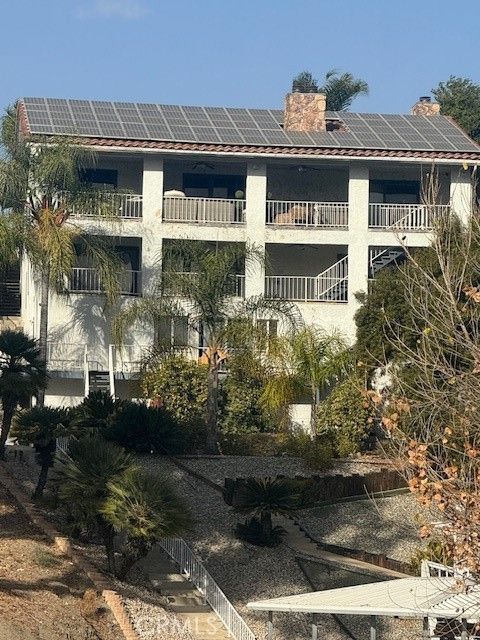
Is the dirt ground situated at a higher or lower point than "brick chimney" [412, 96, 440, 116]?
lower

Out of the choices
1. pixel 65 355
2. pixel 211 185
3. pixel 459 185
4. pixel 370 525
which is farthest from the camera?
pixel 211 185

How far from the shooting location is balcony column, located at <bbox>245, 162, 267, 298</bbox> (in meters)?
46.4

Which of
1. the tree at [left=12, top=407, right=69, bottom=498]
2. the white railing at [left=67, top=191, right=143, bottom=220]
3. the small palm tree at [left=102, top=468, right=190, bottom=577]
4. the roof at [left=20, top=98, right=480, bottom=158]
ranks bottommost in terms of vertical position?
the small palm tree at [left=102, top=468, right=190, bottom=577]

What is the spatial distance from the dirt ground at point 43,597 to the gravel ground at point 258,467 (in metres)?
9.01

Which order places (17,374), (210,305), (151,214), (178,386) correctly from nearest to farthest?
(17,374), (210,305), (178,386), (151,214)

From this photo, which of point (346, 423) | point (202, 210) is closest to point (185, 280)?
point (346, 423)

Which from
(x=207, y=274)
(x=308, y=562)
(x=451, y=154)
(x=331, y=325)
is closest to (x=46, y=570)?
(x=308, y=562)

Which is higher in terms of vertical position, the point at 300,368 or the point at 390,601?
the point at 300,368

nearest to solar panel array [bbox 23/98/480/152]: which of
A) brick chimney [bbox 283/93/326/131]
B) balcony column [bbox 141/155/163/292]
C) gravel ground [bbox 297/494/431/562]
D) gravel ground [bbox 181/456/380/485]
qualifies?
brick chimney [bbox 283/93/326/131]

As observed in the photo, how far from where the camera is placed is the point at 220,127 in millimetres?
48719

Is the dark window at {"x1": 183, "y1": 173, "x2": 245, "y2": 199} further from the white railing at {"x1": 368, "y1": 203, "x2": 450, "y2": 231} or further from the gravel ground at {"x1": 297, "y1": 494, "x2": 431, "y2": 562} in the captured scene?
the gravel ground at {"x1": 297, "y1": 494, "x2": 431, "y2": 562}

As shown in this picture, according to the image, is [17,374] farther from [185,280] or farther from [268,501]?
[268,501]

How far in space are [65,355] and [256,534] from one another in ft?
47.6

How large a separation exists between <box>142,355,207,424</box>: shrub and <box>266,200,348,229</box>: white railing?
7.96 meters
